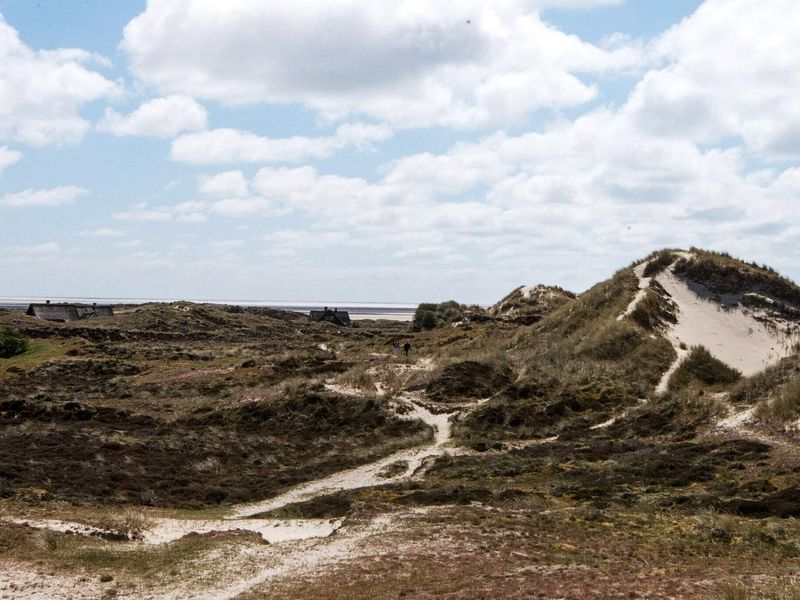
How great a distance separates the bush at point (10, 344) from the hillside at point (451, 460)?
272 inches

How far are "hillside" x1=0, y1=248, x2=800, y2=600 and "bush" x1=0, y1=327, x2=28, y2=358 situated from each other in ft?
22.7

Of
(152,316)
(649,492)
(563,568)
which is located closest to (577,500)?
(649,492)

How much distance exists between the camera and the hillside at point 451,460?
19094 millimetres

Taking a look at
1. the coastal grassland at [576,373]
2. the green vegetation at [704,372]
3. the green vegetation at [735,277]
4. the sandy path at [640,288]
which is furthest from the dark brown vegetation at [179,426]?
the green vegetation at [735,277]

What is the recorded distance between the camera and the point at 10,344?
89.6m

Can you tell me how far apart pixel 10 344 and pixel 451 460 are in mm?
75149

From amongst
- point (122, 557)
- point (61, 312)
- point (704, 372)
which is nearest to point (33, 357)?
point (61, 312)

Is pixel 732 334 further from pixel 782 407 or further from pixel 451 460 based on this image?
pixel 451 460

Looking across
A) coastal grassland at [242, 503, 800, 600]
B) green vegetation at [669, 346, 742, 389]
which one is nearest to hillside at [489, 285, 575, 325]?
green vegetation at [669, 346, 742, 389]

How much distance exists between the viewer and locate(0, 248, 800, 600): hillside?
752 inches

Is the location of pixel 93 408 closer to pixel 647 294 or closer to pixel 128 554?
pixel 128 554

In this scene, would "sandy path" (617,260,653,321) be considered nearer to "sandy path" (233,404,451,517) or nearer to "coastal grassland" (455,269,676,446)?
"coastal grassland" (455,269,676,446)

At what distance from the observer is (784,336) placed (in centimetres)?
5656

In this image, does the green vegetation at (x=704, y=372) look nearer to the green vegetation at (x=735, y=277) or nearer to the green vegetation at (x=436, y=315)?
the green vegetation at (x=735, y=277)
